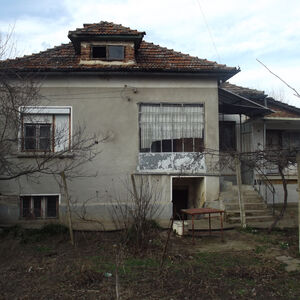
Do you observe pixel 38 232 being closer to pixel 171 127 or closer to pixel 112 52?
pixel 171 127

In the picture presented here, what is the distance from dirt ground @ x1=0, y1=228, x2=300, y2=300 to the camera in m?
5.76

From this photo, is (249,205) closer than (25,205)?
No

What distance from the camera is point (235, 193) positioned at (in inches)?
474

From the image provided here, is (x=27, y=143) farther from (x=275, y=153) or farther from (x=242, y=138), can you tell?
(x=242, y=138)

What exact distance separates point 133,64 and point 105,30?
67.3 inches

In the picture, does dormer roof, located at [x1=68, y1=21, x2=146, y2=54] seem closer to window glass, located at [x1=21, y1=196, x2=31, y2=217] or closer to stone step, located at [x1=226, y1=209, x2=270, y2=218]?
window glass, located at [x1=21, y1=196, x2=31, y2=217]

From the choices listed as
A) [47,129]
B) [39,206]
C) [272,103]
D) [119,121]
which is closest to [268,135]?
[272,103]

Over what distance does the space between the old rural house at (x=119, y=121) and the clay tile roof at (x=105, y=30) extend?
44 mm

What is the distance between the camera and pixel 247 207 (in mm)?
11930

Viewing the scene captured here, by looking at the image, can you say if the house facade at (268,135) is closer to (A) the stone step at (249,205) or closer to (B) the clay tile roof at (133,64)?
(A) the stone step at (249,205)

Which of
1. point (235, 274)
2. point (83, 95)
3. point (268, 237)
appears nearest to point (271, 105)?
point (268, 237)

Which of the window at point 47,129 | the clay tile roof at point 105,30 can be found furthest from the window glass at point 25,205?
the clay tile roof at point 105,30

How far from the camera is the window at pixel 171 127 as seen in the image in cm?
1182

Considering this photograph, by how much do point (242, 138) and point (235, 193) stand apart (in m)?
3.76
